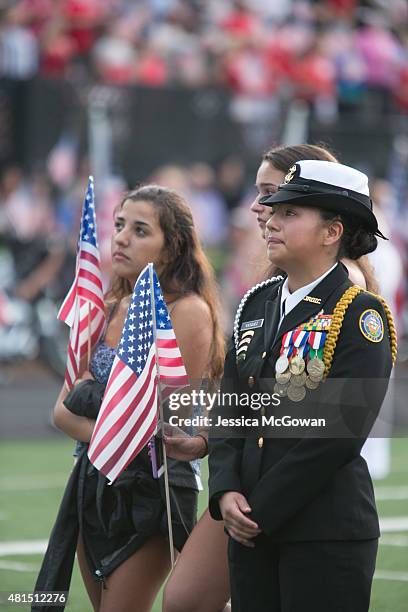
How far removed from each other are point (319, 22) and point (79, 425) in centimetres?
1791

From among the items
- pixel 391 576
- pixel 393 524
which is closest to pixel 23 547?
pixel 391 576

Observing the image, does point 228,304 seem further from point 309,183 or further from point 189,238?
point 309,183

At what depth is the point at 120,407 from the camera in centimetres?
472

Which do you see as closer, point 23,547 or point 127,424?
point 127,424

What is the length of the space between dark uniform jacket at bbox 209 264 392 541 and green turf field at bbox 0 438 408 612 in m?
2.07

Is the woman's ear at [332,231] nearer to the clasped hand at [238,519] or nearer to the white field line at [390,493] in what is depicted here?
the clasped hand at [238,519]

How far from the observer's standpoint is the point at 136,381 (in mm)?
4758

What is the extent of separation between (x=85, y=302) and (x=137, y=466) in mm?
810

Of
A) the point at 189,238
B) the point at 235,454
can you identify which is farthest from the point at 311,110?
the point at 235,454

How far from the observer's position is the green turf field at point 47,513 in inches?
272

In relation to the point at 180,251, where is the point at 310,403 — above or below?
below

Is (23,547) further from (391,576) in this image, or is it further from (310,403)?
(310,403)

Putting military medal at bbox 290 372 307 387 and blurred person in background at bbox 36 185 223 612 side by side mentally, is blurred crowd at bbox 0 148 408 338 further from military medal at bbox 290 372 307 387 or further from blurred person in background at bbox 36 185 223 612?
military medal at bbox 290 372 307 387

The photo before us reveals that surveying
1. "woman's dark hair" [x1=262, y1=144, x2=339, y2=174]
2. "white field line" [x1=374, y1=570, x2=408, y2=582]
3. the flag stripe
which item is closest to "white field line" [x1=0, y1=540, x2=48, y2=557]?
"white field line" [x1=374, y1=570, x2=408, y2=582]
